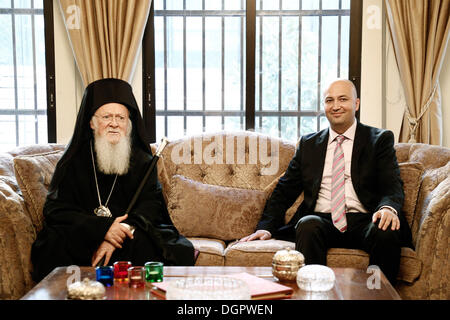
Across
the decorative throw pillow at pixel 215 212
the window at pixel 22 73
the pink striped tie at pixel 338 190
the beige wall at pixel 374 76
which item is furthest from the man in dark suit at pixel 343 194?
the window at pixel 22 73

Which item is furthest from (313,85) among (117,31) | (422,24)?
(117,31)

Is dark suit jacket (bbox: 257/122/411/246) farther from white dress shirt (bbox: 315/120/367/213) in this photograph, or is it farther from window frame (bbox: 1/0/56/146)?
window frame (bbox: 1/0/56/146)

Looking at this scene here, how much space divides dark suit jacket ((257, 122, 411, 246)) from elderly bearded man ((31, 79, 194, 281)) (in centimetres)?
78

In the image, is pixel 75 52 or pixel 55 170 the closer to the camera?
pixel 55 170

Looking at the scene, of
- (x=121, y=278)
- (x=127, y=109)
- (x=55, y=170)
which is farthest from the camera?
(x=127, y=109)

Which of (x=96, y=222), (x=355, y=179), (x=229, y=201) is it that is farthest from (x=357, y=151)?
(x=96, y=222)

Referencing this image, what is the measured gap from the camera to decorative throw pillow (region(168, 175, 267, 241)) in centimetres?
350

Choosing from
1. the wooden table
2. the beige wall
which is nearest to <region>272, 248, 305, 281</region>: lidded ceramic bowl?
the wooden table

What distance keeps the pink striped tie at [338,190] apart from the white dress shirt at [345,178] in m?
0.04

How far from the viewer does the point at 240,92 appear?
470 centimetres

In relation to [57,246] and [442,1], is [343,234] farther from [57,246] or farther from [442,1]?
[442,1]

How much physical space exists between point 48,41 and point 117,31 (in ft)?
2.29

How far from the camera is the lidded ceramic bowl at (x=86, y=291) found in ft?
5.90

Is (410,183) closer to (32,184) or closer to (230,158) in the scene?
(230,158)
